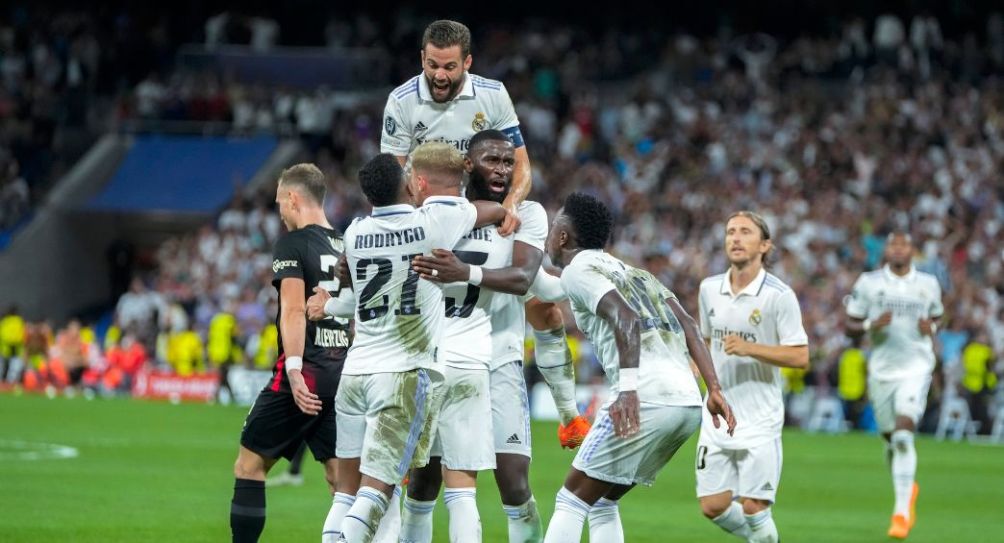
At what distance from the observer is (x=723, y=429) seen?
1060cm

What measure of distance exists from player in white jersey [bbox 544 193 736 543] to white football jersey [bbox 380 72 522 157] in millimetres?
973

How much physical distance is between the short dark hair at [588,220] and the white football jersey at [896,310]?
23.0ft

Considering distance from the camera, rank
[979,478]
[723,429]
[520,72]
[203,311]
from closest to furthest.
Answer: [723,429] → [979,478] → [203,311] → [520,72]

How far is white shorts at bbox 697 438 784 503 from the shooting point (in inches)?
406

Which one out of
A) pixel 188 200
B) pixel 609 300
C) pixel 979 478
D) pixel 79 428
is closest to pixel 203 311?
pixel 188 200

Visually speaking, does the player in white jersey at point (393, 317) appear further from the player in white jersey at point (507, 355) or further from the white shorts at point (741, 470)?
the white shorts at point (741, 470)

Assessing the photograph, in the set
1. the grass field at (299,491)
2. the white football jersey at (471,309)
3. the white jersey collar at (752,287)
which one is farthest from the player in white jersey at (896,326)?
the white football jersey at (471,309)

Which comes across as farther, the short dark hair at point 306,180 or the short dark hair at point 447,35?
the short dark hair at point 306,180

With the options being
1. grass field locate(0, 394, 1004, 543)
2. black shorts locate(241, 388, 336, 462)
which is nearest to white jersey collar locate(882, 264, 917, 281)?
grass field locate(0, 394, 1004, 543)

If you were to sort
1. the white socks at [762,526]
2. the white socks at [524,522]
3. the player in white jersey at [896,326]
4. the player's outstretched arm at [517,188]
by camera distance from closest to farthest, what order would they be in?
the player's outstretched arm at [517,188]
the white socks at [524,522]
the white socks at [762,526]
the player in white jersey at [896,326]

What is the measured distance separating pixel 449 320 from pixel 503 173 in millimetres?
883

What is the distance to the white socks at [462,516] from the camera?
28.5ft

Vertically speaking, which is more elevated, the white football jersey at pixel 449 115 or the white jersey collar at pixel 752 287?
the white football jersey at pixel 449 115

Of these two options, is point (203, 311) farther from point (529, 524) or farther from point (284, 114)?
point (529, 524)
